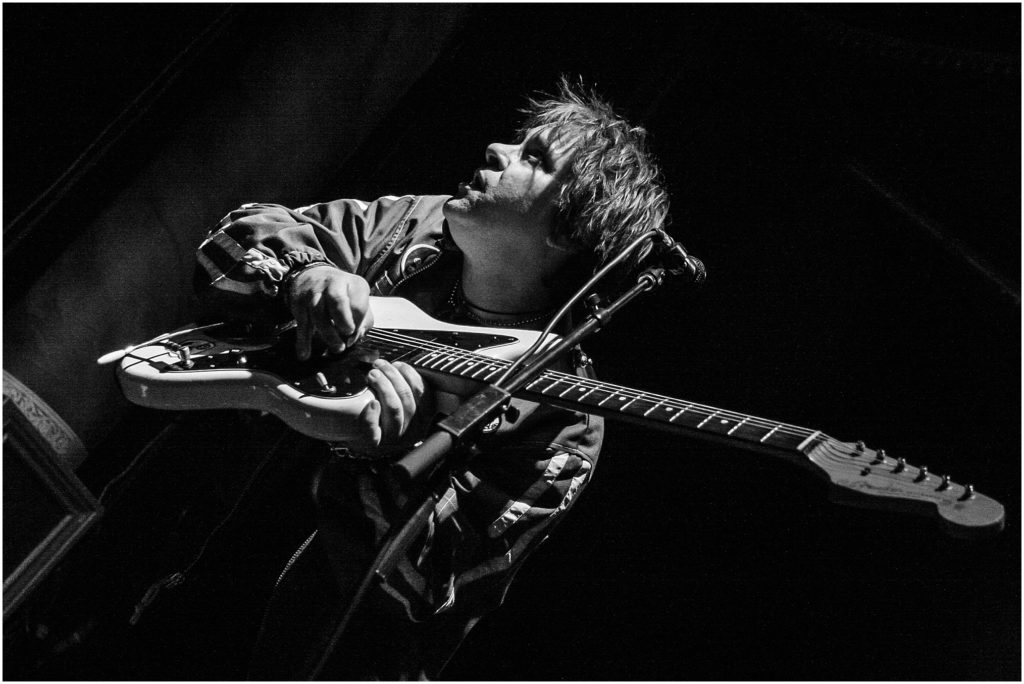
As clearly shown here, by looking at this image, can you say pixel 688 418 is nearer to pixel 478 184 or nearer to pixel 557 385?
pixel 557 385

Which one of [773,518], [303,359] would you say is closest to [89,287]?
[303,359]

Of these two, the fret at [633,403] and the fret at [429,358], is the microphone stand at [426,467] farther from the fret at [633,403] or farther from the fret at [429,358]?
the fret at [429,358]

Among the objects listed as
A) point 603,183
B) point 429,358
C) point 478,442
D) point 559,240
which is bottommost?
point 478,442

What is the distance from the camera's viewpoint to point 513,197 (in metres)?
1.38

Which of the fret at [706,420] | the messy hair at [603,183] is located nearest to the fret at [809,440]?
the fret at [706,420]

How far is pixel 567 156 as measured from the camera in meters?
1.44

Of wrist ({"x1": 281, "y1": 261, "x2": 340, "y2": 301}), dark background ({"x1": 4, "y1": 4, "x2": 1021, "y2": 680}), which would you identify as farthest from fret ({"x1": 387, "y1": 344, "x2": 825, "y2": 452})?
dark background ({"x1": 4, "y1": 4, "x2": 1021, "y2": 680})

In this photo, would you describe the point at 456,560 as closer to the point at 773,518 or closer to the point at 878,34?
the point at 773,518

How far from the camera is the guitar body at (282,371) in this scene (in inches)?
43.9

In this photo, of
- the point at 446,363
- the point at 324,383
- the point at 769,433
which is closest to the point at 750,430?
the point at 769,433

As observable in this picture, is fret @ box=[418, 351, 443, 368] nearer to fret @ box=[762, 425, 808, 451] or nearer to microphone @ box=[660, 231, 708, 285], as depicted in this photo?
microphone @ box=[660, 231, 708, 285]

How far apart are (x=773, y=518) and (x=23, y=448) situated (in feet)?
5.03

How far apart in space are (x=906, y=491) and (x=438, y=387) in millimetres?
646

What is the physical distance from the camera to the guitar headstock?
80 cm
